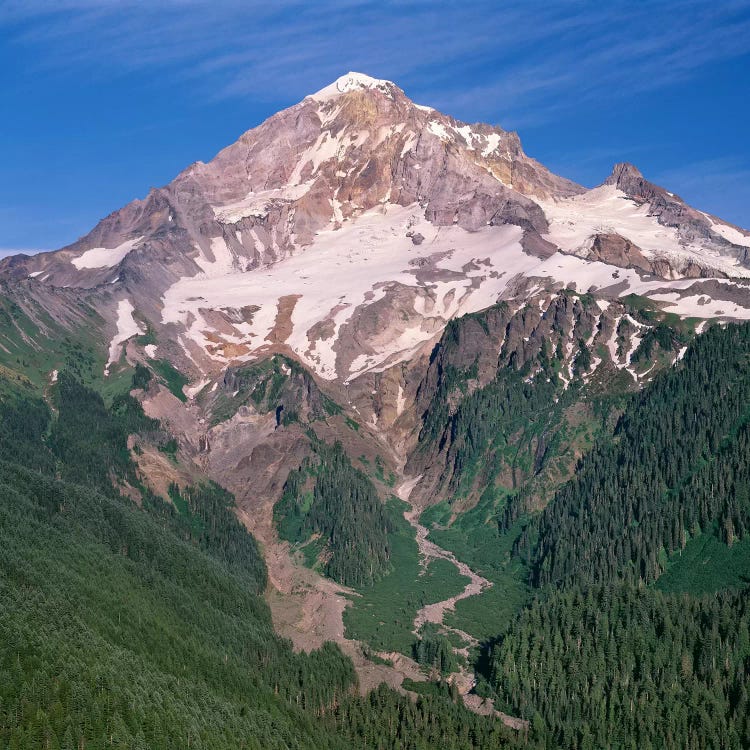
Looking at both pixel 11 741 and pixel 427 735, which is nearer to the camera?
pixel 11 741

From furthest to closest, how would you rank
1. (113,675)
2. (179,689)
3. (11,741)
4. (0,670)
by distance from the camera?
1. (179,689)
2. (113,675)
3. (0,670)
4. (11,741)

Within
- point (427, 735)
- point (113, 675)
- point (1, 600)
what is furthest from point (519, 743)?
point (1, 600)

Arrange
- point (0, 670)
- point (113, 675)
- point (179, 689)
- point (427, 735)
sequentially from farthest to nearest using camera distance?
1. point (427, 735)
2. point (179, 689)
3. point (113, 675)
4. point (0, 670)

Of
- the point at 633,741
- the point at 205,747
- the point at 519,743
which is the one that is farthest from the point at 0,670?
the point at 633,741

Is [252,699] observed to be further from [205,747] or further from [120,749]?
[120,749]

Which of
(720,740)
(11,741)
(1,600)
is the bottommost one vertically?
(11,741)

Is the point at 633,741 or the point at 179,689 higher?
the point at 633,741

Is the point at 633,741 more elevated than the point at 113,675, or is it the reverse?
the point at 633,741

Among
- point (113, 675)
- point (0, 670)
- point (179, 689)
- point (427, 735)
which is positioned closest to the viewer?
point (0, 670)

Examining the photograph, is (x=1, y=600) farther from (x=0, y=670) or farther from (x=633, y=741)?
(x=633, y=741)
